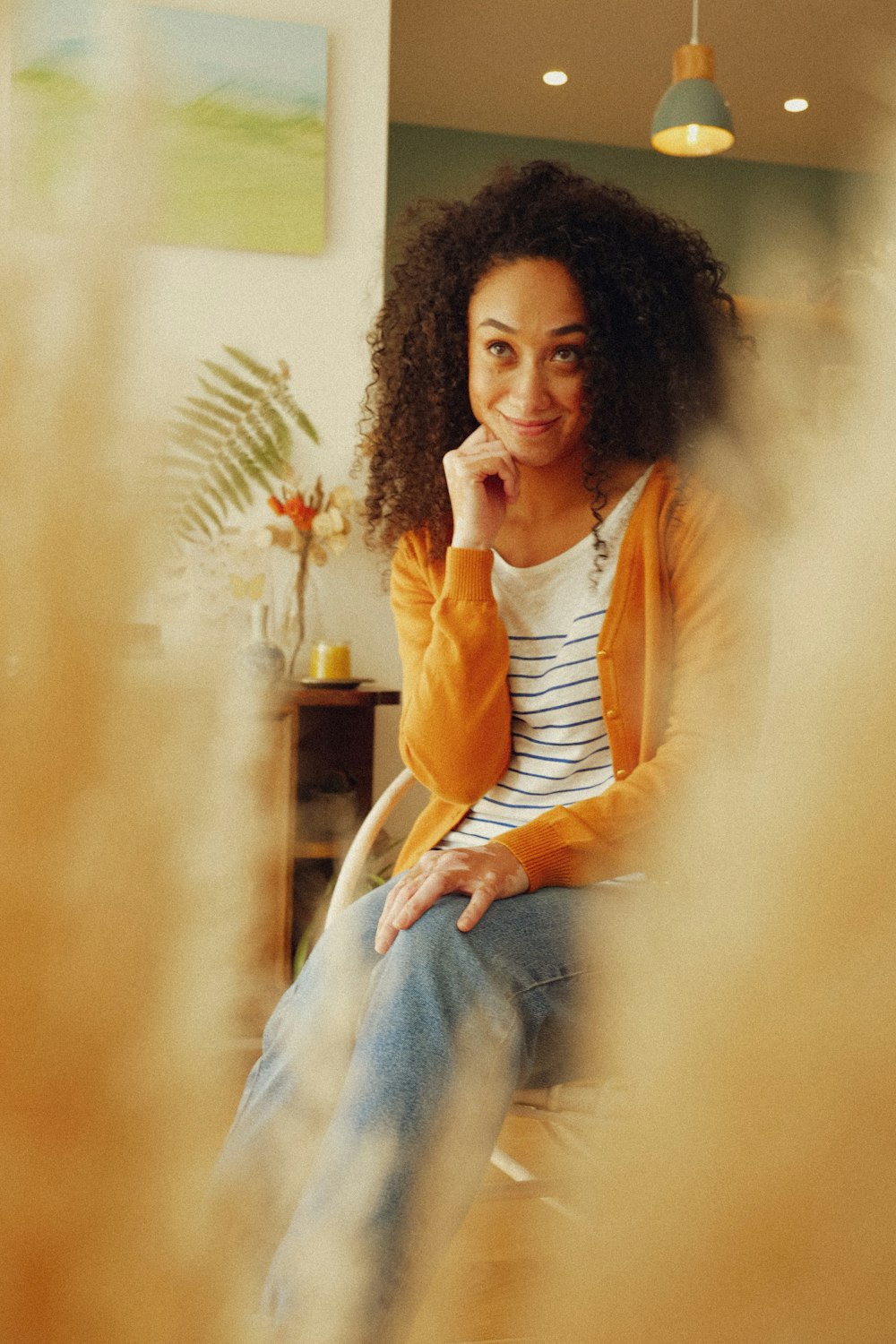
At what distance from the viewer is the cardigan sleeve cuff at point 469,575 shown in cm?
119

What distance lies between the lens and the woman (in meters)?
0.92

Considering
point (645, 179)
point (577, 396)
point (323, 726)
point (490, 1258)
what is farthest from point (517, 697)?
point (645, 179)

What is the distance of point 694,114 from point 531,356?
156 cm

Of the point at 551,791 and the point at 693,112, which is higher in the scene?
the point at 693,112

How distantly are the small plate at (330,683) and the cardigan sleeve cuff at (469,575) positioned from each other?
1.21m

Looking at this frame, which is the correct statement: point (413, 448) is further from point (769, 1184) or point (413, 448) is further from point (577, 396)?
point (769, 1184)

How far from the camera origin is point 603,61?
153 inches

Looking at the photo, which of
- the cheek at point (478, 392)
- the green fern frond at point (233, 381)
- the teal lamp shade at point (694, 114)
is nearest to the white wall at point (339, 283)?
the teal lamp shade at point (694, 114)

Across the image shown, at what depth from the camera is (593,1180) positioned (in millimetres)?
135

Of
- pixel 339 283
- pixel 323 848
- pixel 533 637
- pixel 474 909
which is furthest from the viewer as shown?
pixel 339 283

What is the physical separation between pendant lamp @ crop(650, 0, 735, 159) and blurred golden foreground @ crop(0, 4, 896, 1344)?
8.54 ft

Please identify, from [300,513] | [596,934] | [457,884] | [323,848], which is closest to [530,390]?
[457,884]

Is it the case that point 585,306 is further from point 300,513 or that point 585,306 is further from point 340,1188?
point 300,513

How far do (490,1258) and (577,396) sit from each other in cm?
110
